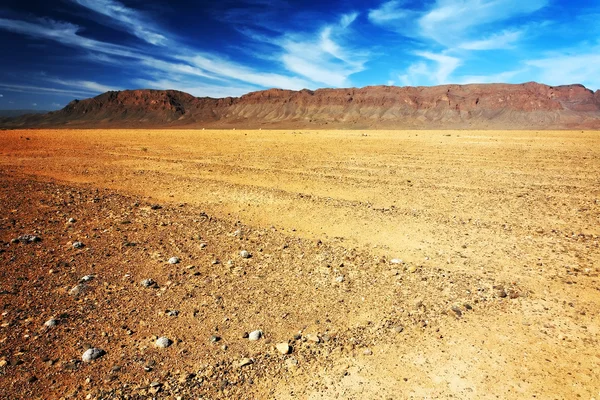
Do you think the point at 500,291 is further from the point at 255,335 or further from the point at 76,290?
the point at 76,290

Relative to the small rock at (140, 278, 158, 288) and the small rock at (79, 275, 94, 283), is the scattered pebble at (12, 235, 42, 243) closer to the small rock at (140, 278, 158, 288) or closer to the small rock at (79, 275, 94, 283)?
the small rock at (79, 275, 94, 283)

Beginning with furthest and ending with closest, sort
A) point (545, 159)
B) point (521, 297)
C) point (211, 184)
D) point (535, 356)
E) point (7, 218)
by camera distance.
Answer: point (545, 159), point (211, 184), point (7, 218), point (521, 297), point (535, 356)

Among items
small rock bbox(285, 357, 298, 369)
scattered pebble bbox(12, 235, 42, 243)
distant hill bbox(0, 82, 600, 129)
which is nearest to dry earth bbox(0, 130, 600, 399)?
small rock bbox(285, 357, 298, 369)


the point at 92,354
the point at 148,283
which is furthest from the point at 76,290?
the point at 92,354

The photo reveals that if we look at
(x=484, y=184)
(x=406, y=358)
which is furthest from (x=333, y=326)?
(x=484, y=184)

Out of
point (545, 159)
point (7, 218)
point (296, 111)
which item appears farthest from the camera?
point (296, 111)

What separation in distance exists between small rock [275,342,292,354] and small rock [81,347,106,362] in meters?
1.73

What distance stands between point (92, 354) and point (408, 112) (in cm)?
17748

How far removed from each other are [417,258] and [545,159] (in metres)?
18.9

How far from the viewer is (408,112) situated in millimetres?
166750

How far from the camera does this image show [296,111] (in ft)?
617

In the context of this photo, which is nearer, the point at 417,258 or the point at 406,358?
the point at 406,358

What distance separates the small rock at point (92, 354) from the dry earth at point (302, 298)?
8cm

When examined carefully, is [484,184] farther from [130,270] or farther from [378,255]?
[130,270]
